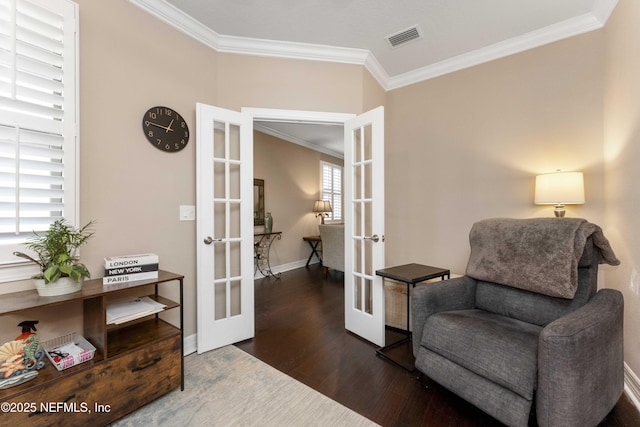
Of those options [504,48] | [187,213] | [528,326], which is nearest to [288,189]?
[187,213]

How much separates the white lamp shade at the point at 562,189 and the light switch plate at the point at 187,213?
9.61ft

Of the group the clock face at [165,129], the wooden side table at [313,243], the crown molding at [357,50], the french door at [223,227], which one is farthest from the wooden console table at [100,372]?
the wooden side table at [313,243]

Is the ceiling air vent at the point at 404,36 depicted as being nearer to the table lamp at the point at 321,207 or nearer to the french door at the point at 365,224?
the french door at the point at 365,224

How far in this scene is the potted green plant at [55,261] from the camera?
1421 mm

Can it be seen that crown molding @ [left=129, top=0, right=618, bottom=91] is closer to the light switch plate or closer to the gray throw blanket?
the light switch plate

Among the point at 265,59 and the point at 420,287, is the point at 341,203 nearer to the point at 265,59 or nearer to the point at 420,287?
the point at 265,59

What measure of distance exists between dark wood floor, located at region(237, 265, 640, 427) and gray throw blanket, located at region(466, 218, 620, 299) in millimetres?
783

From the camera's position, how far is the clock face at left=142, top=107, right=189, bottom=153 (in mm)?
2066

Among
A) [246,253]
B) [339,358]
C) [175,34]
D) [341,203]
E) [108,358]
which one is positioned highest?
[175,34]

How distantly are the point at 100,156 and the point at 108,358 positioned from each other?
1257mm

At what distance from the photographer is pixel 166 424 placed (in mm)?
1515

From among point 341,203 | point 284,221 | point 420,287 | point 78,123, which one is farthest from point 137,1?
point 341,203

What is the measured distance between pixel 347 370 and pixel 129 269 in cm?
165

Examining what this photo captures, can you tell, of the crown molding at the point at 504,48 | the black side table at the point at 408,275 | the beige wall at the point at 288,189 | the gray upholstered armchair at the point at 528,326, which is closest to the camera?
the gray upholstered armchair at the point at 528,326
